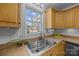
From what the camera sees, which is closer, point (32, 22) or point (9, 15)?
point (9, 15)


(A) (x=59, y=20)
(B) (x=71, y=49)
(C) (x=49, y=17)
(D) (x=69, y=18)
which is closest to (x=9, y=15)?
(C) (x=49, y=17)

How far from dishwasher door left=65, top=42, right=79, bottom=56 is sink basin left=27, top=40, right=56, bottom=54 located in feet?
0.55

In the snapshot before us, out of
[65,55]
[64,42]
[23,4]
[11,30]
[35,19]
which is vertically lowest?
[65,55]

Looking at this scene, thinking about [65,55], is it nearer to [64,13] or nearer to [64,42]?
[64,42]

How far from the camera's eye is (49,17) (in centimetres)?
130

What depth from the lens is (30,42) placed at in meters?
1.29

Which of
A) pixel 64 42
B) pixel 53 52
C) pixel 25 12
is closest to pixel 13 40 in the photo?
pixel 25 12

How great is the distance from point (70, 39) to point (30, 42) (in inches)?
18.0

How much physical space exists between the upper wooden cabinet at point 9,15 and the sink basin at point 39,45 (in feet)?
0.93

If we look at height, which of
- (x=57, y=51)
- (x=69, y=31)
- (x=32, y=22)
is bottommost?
(x=57, y=51)

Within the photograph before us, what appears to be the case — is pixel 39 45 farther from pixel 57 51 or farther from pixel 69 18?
pixel 69 18

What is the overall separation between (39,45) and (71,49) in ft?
1.21

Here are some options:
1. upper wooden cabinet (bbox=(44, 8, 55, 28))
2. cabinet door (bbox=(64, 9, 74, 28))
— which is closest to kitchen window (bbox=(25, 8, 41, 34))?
upper wooden cabinet (bbox=(44, 8, 55, 28))

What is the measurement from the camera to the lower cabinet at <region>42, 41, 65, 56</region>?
4.06 ft
